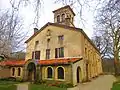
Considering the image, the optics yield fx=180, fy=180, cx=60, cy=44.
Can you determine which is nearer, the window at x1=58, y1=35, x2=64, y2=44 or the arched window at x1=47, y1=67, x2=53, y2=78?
the arched window at x1=47, y1=67, x2=53, y2=78

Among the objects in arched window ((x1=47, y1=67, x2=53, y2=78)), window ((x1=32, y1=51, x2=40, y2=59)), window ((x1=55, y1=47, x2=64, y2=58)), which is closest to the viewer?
arched window ((x1=47, y1=67, x2=53, y2=78))

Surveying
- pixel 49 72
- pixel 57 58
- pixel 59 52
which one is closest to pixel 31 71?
pixel 49 72

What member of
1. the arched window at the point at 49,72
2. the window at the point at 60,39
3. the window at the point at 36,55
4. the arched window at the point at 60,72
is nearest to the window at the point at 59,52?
the window at the point at 60,39

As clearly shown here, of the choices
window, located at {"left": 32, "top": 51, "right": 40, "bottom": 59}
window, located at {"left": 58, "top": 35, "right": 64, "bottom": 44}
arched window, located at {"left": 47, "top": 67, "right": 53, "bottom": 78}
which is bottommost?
arched window, located at {"left": 47, "top": 67, "right": 53, "bottom": 78}

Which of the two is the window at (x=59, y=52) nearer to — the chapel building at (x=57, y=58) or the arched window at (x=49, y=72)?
the chapel building at (x=57, y=58)

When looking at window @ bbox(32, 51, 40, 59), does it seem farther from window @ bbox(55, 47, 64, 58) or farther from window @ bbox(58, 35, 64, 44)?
window @ bbox(58, 35, 64, 44)

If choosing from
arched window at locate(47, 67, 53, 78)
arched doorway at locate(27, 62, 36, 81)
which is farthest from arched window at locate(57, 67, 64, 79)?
arched doorway at locate(27, 62, 36, 81)

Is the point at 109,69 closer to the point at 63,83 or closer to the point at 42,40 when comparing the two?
the point at 42,40

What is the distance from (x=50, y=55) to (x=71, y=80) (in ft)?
24.4

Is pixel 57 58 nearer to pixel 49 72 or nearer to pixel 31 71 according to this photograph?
pixel 49 72

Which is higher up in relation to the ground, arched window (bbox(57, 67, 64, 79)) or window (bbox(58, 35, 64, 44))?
window (bbox(58, 35, 64, 44))

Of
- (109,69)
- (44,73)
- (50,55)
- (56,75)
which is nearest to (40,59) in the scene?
(50,55)

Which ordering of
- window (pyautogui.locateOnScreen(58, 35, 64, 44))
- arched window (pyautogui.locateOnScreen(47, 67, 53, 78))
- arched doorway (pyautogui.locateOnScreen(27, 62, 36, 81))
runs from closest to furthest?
arched window (pyautogui.locateOnScreen(47, 67, 53, 78)) → window (pyautogui.locateOnScreen(58, 35, 64, 44)) → arched doorway (pyautogui.locateOnScreen(27, 62, 36, 81))

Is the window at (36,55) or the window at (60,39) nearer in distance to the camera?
the window at (60,39)
